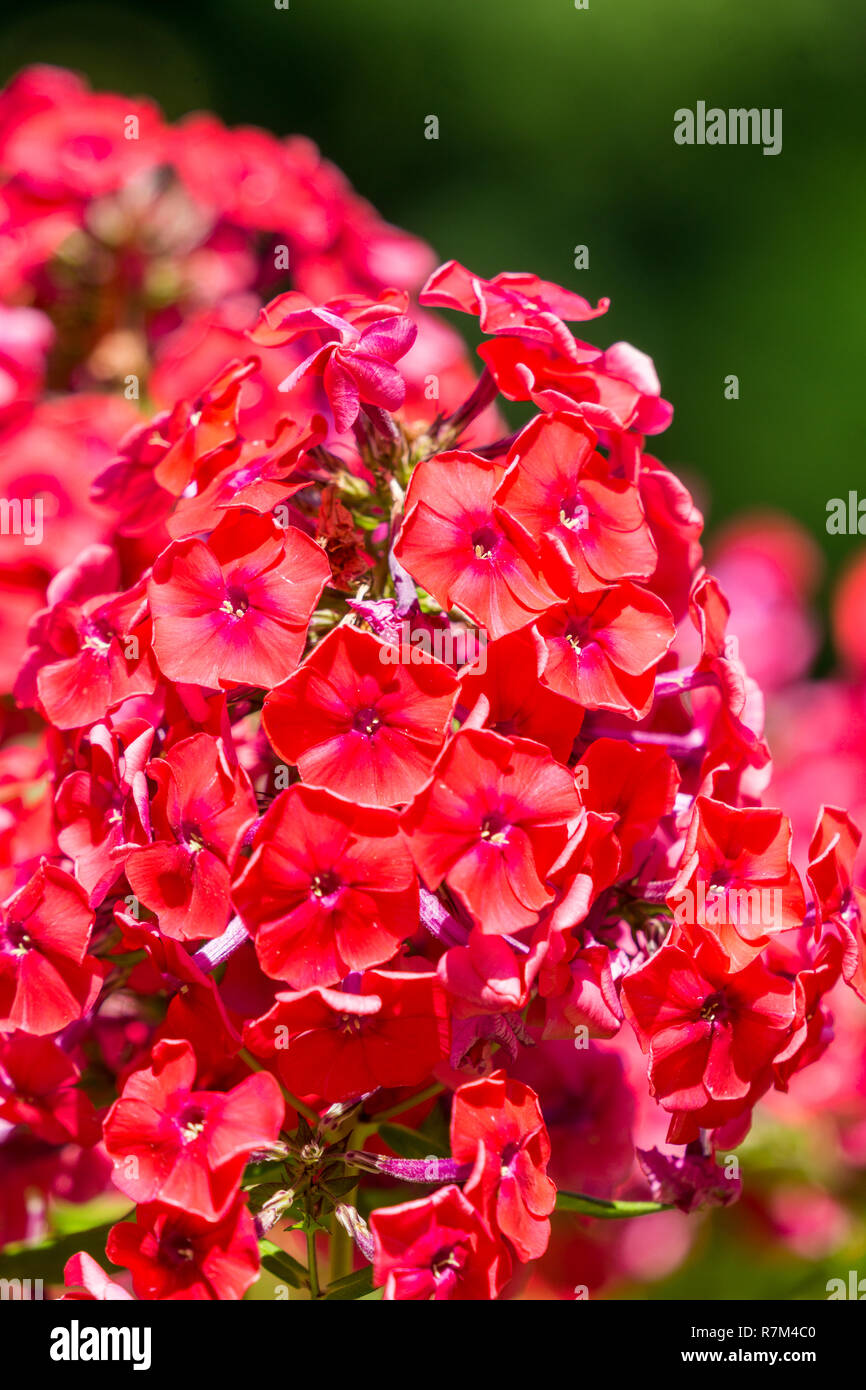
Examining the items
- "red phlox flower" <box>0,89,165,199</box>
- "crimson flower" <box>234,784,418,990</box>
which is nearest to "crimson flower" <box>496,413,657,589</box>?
"crimson flower" <box>234,784,418,990</box>

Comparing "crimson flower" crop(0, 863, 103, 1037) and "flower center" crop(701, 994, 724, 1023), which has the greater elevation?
"crimson flower" crop(0, 863, 103, 1037)

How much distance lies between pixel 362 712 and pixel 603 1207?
479mm

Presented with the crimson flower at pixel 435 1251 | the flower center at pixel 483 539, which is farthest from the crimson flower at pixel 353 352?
the crimson flower at pixel 435 1251

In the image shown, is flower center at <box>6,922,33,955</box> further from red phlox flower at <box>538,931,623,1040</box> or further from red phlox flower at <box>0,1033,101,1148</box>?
red phlox flower at <box>538,931,623,1040</box>

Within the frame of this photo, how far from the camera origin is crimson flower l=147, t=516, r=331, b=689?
1007 mm

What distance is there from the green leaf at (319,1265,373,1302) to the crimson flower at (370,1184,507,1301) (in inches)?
4.5

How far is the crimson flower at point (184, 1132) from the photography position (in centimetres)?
95

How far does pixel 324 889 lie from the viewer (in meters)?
0.96

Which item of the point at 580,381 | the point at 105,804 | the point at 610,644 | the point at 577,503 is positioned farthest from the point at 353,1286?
the point at 580,381

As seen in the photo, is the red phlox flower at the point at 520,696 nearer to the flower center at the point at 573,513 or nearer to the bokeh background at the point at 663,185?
the flower center at the point at 573,513

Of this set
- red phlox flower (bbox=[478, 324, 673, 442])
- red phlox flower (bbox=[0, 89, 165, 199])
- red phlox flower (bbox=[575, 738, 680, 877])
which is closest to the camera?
red phlox flower (bbox=[575, 738, 680, 877])

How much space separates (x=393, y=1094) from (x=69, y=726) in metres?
0.39

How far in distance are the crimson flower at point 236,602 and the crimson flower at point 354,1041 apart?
0.77 ft

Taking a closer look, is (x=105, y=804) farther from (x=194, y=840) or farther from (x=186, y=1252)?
(x=186, y=1252)
